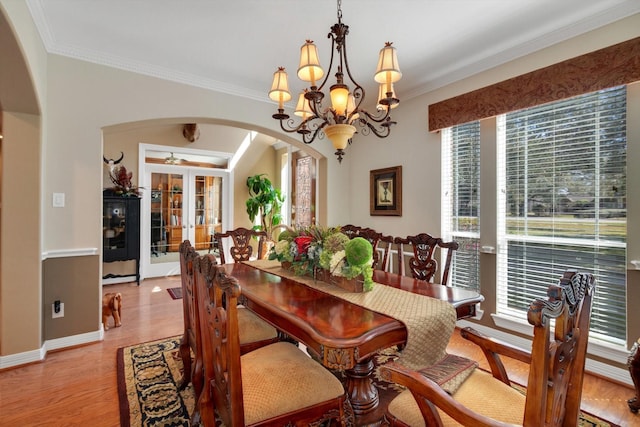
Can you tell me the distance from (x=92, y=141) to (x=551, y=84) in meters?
4.05

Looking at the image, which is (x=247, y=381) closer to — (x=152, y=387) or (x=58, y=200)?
(x=152, y=387)

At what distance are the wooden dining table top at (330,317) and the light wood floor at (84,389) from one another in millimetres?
1151

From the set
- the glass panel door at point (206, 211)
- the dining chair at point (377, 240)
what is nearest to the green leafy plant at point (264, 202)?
the glass panel door at point (206, 211)

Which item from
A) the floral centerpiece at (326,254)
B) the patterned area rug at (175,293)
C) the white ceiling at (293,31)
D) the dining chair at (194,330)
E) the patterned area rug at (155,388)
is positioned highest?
the white ceiling at (293,31)

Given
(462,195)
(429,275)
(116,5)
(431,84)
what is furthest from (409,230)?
(116,5)

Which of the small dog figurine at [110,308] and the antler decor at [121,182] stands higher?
the antler decor at [121,182]

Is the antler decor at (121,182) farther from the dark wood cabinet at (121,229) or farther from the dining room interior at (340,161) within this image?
the dining room interior at (340,161)

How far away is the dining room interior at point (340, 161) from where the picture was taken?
1837 millimetres

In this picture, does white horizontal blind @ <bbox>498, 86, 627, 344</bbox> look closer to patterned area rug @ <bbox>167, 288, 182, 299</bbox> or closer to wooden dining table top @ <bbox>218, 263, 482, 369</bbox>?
wooden dining table top @ <bbox>218, 263, 482, 369</bbox>

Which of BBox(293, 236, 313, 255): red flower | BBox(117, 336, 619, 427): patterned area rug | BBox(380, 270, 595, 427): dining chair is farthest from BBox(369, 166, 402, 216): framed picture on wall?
BBox(380, 270, 595, 427): dining chair

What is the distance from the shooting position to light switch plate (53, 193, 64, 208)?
2760 mm

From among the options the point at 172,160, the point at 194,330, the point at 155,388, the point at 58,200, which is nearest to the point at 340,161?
the point at 194,330

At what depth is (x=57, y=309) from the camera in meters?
2.79

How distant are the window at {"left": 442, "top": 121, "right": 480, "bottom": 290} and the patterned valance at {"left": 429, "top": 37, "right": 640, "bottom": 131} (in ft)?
0.66
